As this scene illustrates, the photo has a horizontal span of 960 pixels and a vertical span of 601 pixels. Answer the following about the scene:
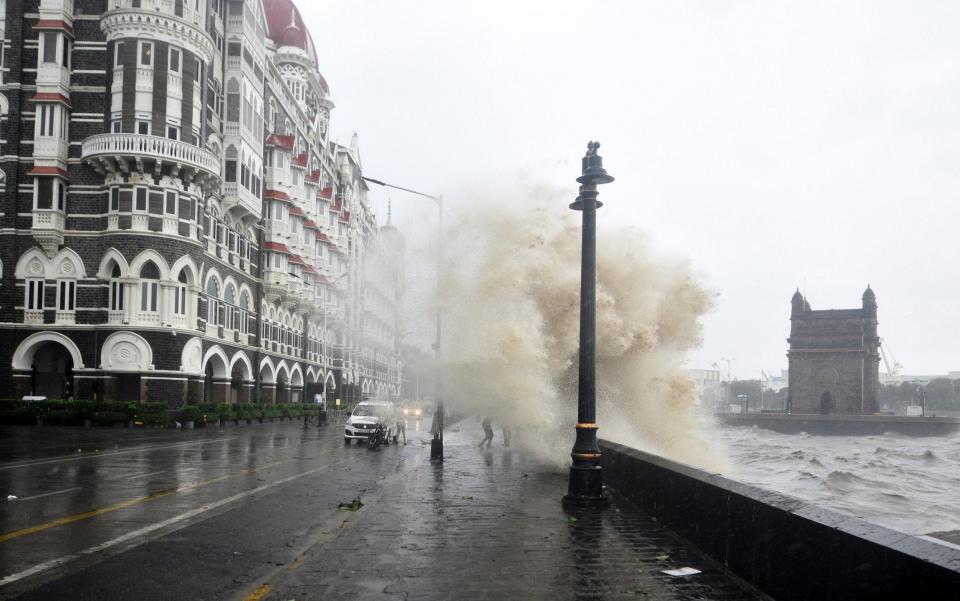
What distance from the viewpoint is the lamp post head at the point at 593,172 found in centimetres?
1325

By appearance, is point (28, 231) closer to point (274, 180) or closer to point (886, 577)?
point (274, 180)

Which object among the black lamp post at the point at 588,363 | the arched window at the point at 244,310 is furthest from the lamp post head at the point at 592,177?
the arched window at the point at 244,310

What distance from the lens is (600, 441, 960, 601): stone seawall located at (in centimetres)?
448

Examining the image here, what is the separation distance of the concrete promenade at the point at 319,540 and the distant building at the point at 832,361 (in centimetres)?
11799

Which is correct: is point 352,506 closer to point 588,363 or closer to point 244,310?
point 588,363

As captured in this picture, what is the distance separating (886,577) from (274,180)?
53.6 metres

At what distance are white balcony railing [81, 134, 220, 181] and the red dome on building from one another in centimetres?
3232

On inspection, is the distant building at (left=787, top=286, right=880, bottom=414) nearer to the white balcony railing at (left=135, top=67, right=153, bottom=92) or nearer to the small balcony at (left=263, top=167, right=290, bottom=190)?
the small balcony at (left=263, top=167, right=290, bottom=190)

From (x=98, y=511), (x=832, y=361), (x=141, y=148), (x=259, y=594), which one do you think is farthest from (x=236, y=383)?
(x=832, y=361)

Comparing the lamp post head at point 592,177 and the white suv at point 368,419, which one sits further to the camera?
the white suv at point 368,419

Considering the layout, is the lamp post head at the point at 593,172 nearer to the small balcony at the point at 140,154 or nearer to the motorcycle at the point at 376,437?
the motorcycle at the point at 376,437

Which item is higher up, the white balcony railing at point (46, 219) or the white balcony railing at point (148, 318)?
the white balcony railing at point (46, 219)

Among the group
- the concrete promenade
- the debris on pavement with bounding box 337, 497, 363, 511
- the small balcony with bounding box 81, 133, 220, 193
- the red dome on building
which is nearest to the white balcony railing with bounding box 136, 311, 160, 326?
the small balcony with bounding box 81, 133, 220, 193

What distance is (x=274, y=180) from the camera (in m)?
54.7
